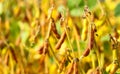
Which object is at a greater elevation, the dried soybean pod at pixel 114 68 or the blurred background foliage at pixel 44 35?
the blurred background foliage at pixel 44 35

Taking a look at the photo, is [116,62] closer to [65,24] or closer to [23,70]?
[65,24]

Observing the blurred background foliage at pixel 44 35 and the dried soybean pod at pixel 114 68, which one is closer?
the dried soybean pod at pixel 114 68

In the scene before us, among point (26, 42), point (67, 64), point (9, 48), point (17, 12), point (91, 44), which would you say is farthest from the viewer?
point (17, 12)

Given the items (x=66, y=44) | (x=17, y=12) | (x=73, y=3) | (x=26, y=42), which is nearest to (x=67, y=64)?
(x=66, y=44)

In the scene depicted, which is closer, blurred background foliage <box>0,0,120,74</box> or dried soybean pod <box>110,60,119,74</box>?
dried soybean pod <box>110,60,119,74</box>

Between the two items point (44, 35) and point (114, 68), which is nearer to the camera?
point (114, 68)

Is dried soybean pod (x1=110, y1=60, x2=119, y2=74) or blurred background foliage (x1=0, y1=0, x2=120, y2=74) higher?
blurred background foliage (x1=0, y1=0, x2=120, y2=74)

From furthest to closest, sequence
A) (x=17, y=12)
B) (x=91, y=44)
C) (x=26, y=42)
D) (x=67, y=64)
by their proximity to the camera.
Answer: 1. (x=17, y=12)
2. (x=26, y=42)
3. (x=67, y=64)
4. (x=91, y=44)

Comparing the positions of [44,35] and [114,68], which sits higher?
[44,35]
